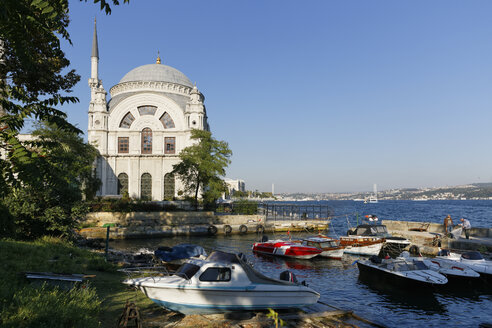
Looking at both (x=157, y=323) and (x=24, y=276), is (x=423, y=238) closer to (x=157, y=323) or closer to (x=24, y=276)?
(x=157, y=323)

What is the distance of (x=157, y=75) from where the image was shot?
63750mm

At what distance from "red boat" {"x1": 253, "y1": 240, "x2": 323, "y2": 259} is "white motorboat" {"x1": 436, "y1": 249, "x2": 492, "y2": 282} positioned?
29.2ft

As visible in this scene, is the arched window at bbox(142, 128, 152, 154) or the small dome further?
the small dome

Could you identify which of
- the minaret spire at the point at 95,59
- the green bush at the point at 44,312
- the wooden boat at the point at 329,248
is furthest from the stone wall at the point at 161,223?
the minaret spire at the point at 95,59

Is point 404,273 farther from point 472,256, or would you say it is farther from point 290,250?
point 290,250

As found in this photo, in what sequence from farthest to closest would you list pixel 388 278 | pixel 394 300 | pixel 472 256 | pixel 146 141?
pixel 146 141 < pixel 472 256 < pixel 388 278 < pixel 394 300

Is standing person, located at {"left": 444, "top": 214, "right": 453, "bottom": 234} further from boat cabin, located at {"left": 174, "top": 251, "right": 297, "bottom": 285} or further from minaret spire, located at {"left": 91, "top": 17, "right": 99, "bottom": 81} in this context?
minaret spire, located at {"left": 91, "top": 17, "right": 99, "bottom": 81}

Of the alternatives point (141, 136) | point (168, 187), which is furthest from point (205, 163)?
point (141, 136)

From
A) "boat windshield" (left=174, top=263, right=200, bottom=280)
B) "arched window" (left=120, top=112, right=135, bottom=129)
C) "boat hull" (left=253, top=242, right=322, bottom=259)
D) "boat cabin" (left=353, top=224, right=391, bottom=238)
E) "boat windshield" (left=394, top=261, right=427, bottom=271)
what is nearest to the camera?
"boat windshield" (left=174, top=263, right=200, bottom=280)

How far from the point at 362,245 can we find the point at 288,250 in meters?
7.10

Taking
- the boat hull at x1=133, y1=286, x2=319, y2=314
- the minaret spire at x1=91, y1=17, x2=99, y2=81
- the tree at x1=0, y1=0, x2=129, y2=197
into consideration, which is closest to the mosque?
the minaret spire at x1=91, y1=17, x2=99, y2=81

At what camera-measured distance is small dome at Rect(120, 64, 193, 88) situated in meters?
63.3

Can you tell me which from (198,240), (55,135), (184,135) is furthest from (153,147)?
(198,240)

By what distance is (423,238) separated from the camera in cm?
3058
